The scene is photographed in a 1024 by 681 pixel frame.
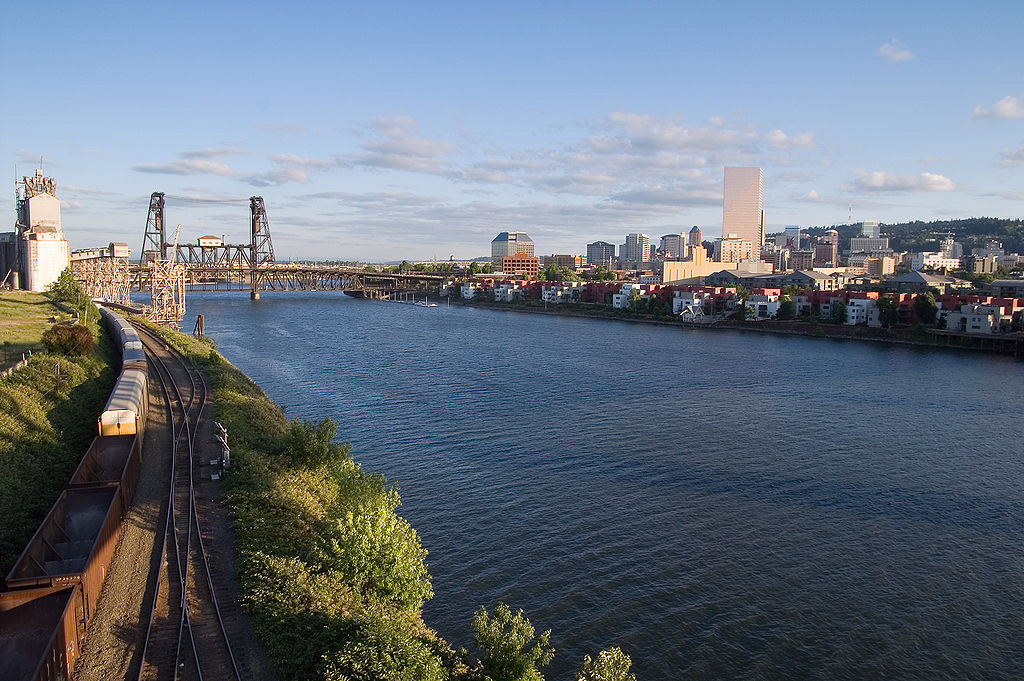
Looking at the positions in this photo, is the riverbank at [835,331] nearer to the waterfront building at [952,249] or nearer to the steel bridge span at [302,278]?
the steel bridge span at [302,278]

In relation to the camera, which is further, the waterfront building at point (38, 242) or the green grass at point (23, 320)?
the waterfront building at point (38, 242)

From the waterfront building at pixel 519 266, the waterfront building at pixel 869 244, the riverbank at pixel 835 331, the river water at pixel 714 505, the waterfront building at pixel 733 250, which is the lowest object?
the river water at pixel 714 505

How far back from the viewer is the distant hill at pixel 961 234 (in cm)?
10725

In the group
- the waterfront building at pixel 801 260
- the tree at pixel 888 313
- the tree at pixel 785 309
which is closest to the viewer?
the tree at pixel 888 313

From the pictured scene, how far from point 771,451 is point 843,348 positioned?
17442mm

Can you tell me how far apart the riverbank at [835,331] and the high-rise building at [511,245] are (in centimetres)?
7799

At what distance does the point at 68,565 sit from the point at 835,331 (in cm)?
3179

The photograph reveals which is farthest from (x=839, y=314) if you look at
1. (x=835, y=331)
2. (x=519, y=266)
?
(x=519, y=266)

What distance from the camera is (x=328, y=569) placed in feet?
19.4

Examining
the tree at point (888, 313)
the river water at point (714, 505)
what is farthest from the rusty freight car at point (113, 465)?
the tree at point (888, 313)

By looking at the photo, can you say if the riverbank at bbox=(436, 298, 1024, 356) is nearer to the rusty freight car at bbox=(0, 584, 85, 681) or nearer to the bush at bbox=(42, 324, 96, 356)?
the bush at bbox=(42, 324, 96, 356)

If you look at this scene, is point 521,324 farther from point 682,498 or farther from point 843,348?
point 682,498

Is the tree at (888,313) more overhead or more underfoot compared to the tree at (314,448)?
more overhead

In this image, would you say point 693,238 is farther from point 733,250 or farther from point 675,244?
point 733,250
